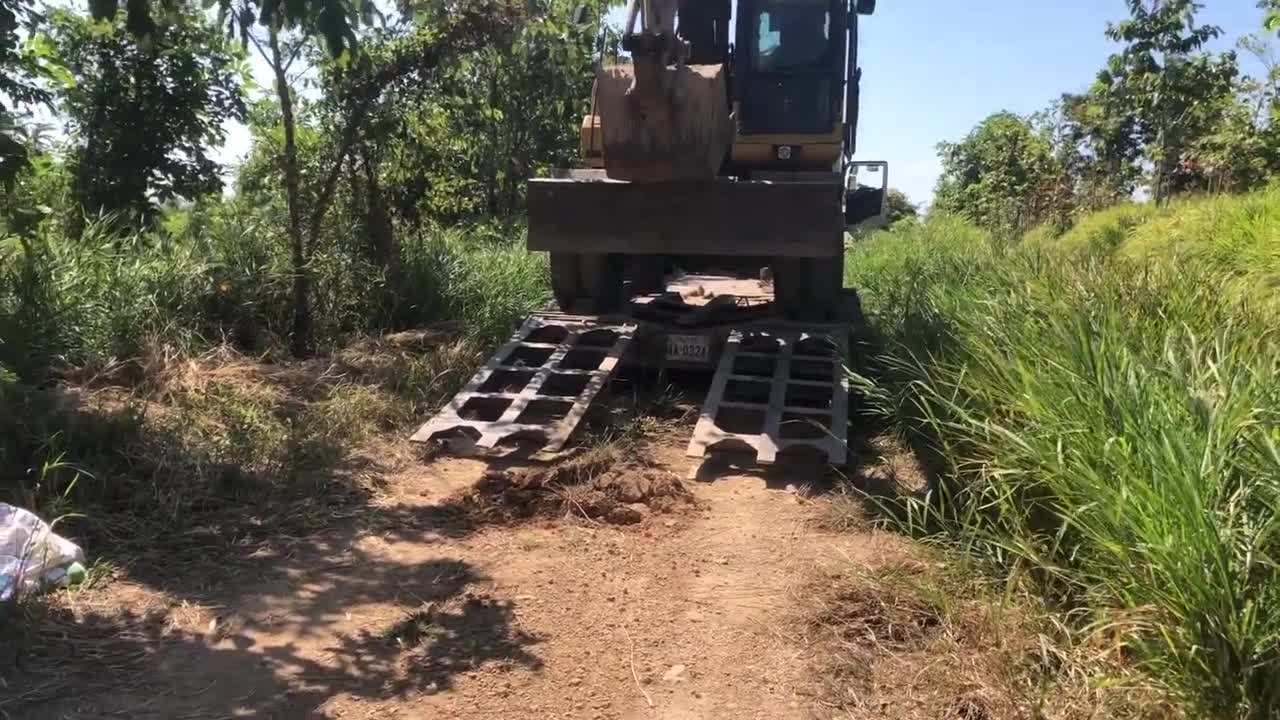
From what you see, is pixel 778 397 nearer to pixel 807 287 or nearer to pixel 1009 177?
pixel 807 287

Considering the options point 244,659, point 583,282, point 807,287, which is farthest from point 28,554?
point 807,287

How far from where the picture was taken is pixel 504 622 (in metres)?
3.62

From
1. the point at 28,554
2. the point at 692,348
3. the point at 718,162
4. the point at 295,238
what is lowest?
the point at 28,554

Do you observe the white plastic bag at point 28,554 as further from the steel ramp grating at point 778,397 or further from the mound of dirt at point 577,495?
the steel ramp grating at point 778,397

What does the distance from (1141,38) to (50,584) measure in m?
15.5

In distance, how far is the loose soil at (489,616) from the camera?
3098mm

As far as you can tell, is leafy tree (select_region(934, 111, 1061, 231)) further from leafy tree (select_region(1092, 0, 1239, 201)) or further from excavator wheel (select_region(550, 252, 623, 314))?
excavator wheel (select_region(550, 252, 623, 314))

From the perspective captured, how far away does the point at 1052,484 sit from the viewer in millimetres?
3357

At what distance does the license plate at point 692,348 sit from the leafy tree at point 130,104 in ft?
17.3

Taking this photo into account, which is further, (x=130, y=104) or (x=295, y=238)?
(x=130, y=104)

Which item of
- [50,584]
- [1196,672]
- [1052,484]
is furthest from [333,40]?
[1196,672]

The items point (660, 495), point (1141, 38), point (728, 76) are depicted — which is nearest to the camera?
point (660, 495)

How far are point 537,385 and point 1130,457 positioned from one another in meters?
3.87

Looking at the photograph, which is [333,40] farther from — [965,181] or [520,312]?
[965,181]
